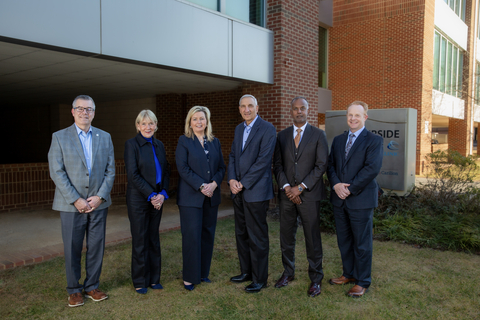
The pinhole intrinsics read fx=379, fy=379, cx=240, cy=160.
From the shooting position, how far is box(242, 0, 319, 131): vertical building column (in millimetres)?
8398

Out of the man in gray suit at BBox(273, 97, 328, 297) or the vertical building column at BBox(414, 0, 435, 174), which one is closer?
the man in gray suit at BBox(273, 97, 328, 297)

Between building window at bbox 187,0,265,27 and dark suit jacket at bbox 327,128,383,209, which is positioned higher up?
building window at bbox 187,0,265,27

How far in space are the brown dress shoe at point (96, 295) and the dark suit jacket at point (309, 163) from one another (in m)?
2.09

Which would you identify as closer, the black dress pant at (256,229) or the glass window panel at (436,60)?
the black dress pant at (256,229)

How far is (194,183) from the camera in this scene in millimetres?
3877

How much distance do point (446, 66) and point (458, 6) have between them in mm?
3973

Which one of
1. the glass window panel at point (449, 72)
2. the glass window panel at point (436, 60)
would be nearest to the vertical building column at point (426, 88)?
the glass window panel at point (436, 60)

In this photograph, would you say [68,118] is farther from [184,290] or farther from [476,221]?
[476,221]

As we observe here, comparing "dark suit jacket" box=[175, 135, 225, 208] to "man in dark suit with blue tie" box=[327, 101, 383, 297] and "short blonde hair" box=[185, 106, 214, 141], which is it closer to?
"short blonde hair" box=[185, 106, 214, 141]

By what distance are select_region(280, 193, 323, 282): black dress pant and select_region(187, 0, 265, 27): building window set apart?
193 inches

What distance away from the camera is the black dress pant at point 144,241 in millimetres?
3842

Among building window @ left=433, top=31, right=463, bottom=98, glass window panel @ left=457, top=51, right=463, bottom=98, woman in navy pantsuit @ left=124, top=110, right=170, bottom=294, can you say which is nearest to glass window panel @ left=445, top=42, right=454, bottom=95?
building window @ left=433, top=31, right=463, bottom=98

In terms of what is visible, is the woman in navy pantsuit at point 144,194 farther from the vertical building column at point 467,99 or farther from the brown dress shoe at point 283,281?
the vertical building column at point 467,99

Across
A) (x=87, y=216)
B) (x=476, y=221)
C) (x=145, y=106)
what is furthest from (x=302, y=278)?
(x=145, y=106)
